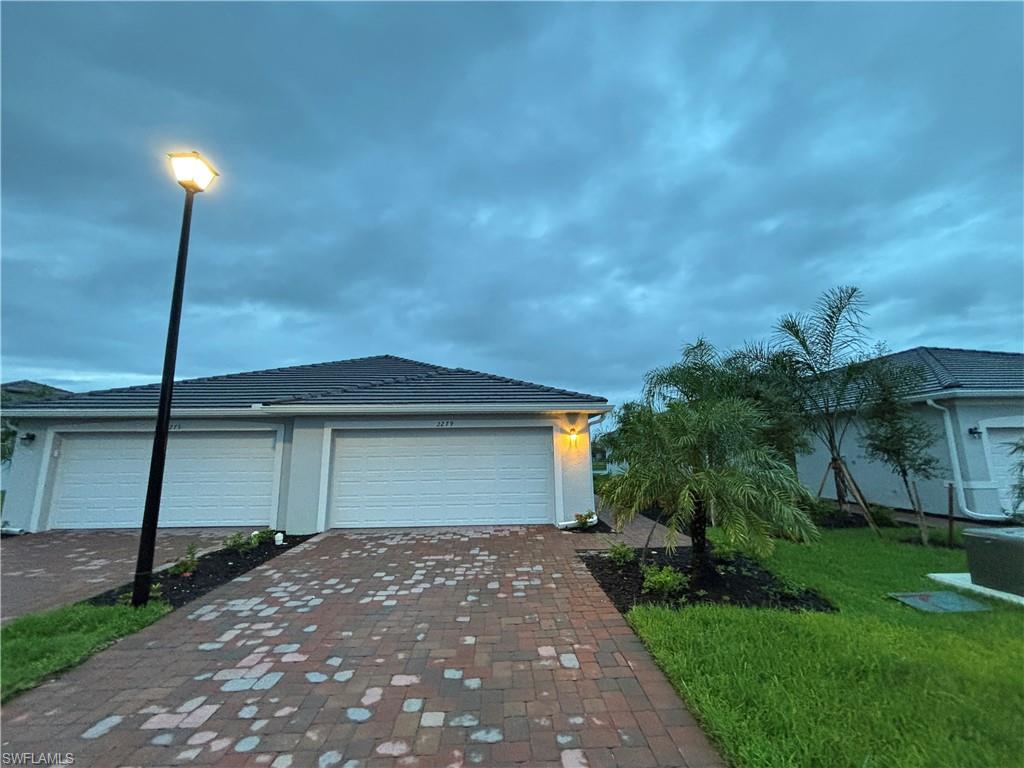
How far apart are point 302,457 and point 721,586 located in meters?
7.88

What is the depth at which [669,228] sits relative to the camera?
48.0 ft

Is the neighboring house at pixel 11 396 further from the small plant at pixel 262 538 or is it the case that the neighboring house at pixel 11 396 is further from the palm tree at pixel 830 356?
the palm tree at pixel 830 356

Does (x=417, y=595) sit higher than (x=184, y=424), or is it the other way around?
(x=184, y=424)

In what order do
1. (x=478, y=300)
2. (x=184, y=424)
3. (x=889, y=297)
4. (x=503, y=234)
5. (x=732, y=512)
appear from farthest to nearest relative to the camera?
(x=478, y=300)
(x=503, y=234)
(x=889, y=297)
(x=184, y=424)
(x=732, y=512)

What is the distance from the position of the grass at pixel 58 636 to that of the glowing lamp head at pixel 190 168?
4654 millimetres

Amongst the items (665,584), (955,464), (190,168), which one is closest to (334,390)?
(190,168)

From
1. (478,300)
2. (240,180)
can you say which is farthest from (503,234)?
(240,180)

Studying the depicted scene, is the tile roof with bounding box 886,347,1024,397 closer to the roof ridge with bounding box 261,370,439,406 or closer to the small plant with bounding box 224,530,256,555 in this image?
the roof ridge with bounding box 261,370,439,406

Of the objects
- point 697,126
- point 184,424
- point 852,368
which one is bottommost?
point 184,424

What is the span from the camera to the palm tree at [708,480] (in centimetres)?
450

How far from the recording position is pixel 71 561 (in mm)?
6363

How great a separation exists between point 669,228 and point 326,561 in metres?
14.6

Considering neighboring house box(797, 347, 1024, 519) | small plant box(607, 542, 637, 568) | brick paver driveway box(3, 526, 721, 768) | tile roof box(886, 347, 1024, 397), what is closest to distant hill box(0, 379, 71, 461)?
brick paver driveway box(3, 526, 721, 768)

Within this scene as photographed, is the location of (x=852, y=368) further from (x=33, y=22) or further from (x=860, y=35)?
(x=33, y=22)
